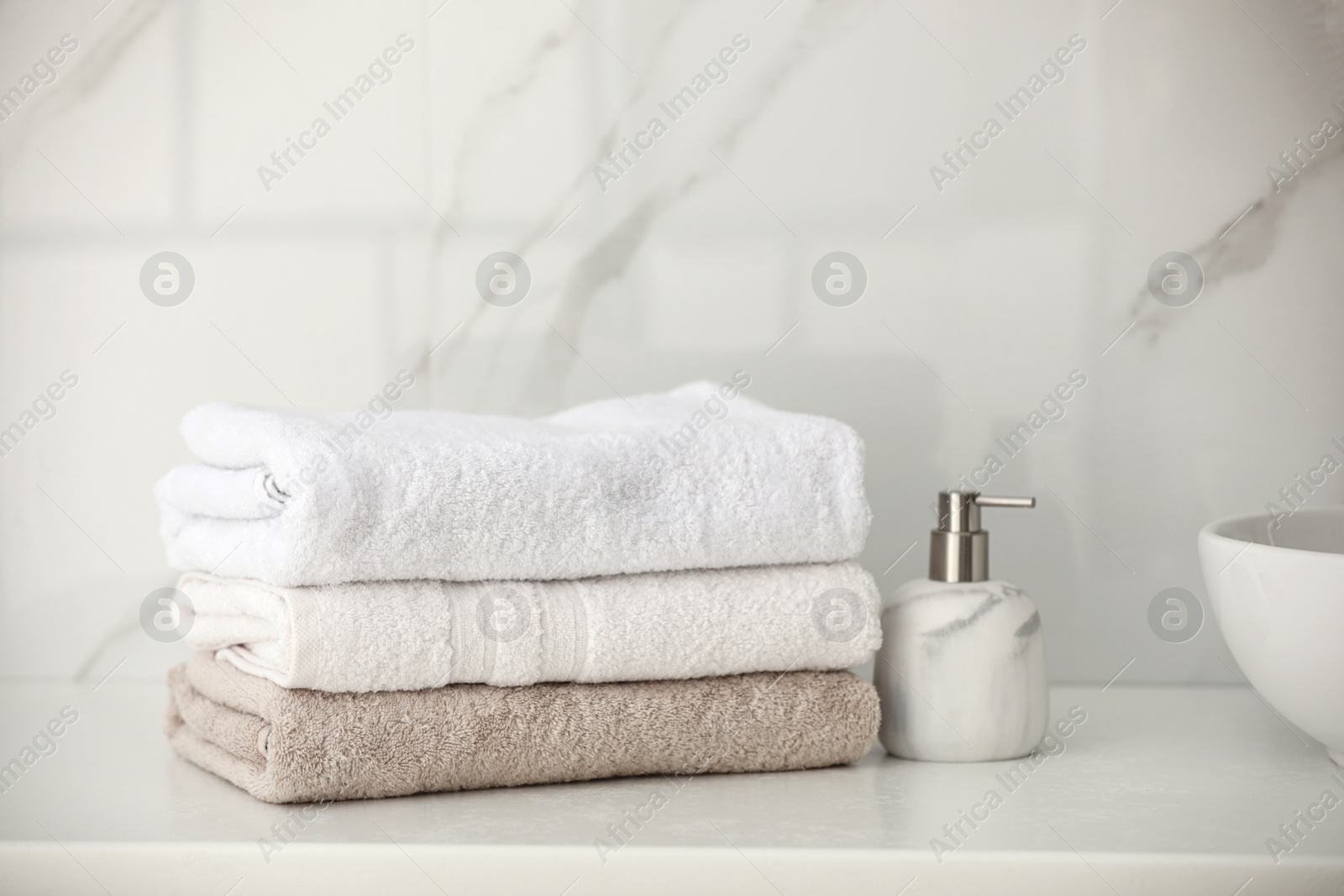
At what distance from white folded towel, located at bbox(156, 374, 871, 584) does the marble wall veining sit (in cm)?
21

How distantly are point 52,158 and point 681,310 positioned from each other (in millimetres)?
540

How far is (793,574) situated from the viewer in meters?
0.73

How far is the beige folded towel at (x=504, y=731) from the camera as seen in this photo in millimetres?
626

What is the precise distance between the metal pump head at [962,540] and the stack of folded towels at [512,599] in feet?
0.23

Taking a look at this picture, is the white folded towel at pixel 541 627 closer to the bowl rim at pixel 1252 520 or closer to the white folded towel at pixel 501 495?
the white folded towel at pixel 501 495

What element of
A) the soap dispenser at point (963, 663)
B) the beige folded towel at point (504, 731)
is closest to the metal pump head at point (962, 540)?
the soap dispenser at point (963, 663)

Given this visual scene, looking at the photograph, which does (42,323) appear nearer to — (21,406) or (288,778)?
(21,406)

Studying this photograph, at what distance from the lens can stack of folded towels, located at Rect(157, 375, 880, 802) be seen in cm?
62

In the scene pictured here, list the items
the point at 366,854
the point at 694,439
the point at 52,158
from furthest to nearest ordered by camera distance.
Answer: the point at 52,158
the point at 694,439
the point at 366,854

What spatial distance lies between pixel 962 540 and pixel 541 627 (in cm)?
29

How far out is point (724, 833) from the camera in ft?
1.97

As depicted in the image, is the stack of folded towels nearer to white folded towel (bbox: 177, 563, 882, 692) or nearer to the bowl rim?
white folded towel (bbox: 177, 563, 882, 692)

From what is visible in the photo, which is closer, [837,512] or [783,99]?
[837,512]

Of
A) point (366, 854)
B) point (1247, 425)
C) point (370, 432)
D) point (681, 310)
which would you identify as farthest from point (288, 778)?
point (1247, 425)
